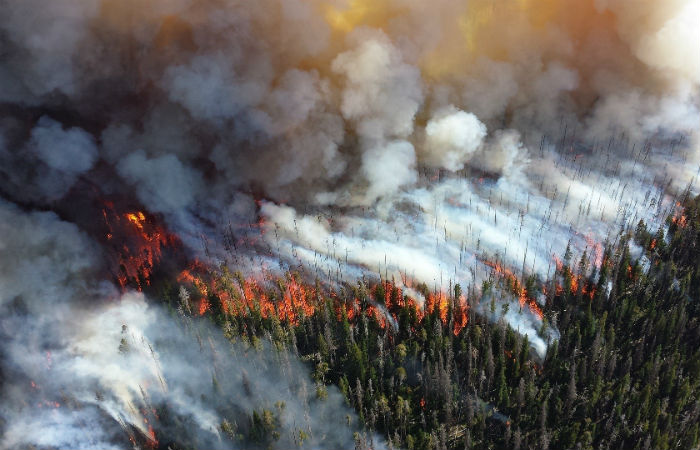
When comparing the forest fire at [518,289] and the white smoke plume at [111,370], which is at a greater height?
the forest fire at [518,289]

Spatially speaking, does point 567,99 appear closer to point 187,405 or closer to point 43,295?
point 187,405

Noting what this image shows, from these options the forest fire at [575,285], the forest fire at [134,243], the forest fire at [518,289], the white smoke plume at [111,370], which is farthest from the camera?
the forest fire at [575,285]

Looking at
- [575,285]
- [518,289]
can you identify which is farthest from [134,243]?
[575,285]

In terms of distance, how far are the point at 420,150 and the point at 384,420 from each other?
193ft

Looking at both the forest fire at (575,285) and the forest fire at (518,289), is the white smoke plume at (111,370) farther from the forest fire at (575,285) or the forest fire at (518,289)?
the forest fire at (575,285)

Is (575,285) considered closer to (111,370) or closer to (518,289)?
(518,289)

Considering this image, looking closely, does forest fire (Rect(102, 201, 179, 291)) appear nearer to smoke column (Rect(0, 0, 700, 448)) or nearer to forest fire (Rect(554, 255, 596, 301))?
smoke column (Rect(0, 0, 700, 448))

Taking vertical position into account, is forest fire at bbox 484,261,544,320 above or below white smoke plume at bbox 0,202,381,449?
above

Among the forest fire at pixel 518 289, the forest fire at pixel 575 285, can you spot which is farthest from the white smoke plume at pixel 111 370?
the forest fire at pixel 575 285

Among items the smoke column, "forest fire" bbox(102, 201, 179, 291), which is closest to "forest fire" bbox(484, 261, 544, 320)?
the smoke column

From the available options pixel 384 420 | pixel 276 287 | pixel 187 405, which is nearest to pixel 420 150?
pixel 276 287

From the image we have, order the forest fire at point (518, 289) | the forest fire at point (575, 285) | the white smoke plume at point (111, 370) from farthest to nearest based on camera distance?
the forest fire at point (575, 285)
the forest fire at point (518, 289)
the white smoke plume at point (111, 370)

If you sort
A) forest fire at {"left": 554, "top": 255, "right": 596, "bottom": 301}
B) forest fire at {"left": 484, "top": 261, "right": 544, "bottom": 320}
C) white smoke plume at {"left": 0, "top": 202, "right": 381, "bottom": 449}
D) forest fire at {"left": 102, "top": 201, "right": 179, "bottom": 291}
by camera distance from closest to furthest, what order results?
white smoke plume at {"left": 0, "top": 202, "right": 381, "bottom": 449} → forest fire at {"left": 102, "top": 201, "right": 179, "bottom": 291} → forest fire at {"left": 484, "top": 261, "right": 544, "bottom": 320} → forest fire at {"left": 554, "top": 255, "right": 596, "bottom": 301}

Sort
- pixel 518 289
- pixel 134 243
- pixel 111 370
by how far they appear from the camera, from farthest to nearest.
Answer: pixel 134 243, pixel 518 289, pixel 111 370
